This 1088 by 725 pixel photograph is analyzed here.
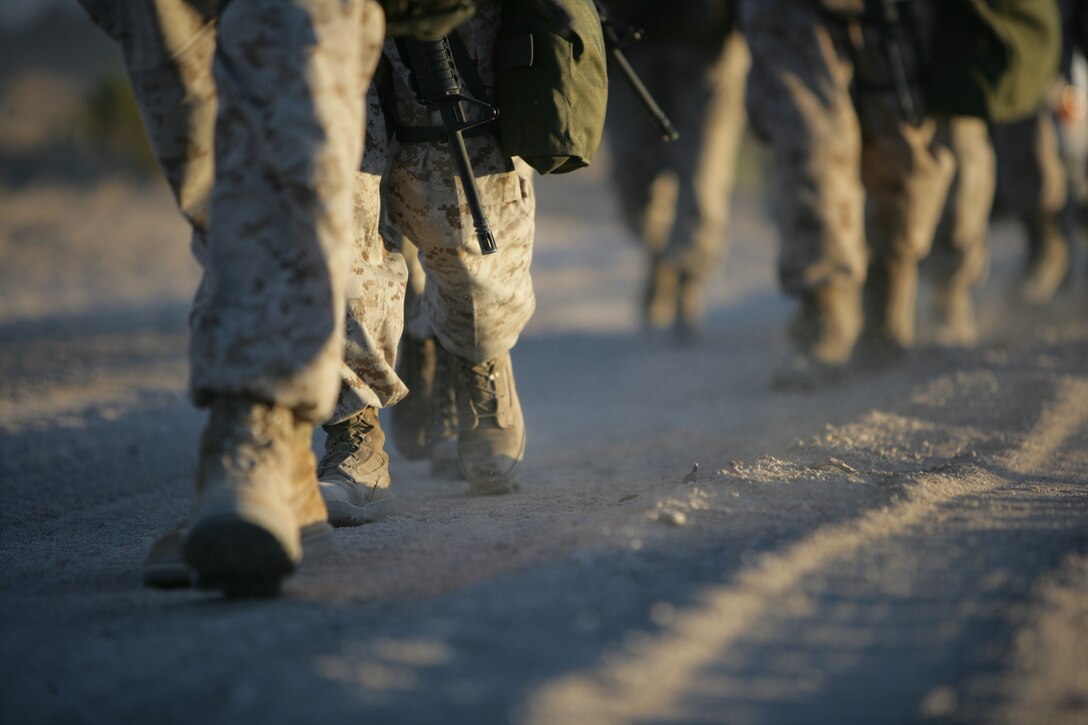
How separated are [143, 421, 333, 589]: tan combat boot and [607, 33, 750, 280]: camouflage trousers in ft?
16.3

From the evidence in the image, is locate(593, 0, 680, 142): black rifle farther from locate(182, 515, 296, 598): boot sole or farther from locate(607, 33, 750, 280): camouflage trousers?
locate(607, 33, 750, 280): camouflage trousers

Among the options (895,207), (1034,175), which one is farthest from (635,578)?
(1034,175)

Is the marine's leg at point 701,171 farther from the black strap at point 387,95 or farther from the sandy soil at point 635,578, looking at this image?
the black strap at point 387,95

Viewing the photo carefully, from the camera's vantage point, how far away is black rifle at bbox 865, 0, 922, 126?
4.66 metres

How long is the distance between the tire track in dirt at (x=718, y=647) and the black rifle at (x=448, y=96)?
41.5 inches

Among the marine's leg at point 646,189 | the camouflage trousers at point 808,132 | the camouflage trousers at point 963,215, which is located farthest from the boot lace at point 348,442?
the marine's leg at point 646,189

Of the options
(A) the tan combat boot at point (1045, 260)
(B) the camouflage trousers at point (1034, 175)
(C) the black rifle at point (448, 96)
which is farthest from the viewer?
(A) the tan combat boot at point (1045, 260)

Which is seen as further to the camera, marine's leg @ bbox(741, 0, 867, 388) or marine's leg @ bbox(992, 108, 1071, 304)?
marine's leg @ bbox(992, 108, 1071, 304)

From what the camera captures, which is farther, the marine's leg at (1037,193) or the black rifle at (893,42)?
the marine's leg at (1037,193)

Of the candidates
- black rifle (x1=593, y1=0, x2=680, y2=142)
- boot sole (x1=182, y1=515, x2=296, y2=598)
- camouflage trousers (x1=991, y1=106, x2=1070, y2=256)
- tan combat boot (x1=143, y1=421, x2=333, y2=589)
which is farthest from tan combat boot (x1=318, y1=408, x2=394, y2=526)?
camouflage trousers (x1=991, y1=106, x2=1070, y2=256)

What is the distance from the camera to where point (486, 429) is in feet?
10.0

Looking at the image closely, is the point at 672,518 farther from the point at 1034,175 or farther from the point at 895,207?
the point at 1034,175

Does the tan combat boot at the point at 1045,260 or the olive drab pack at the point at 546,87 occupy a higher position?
the olive drab pack at the point at 546,87

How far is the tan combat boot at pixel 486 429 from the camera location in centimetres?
303
